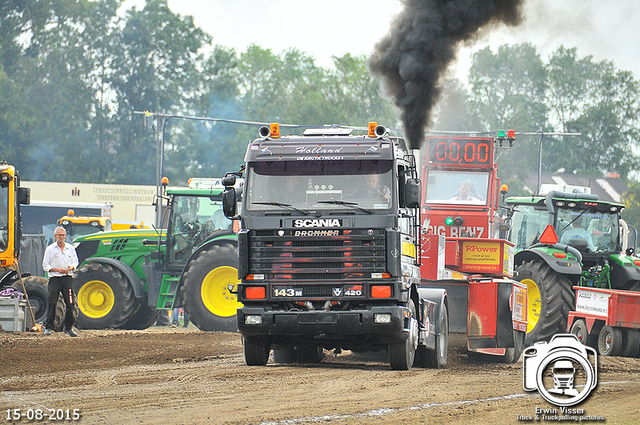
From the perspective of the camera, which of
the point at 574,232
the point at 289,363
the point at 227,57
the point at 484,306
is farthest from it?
the point at 227,57

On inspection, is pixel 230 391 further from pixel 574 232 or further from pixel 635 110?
pixel 635 110

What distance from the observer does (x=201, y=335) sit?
57.3 feet

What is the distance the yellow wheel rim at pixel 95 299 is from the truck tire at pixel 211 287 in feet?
7.33

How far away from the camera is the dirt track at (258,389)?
26.6ft

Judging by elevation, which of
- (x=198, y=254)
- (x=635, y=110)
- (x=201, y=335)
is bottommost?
(x=201, y=335)

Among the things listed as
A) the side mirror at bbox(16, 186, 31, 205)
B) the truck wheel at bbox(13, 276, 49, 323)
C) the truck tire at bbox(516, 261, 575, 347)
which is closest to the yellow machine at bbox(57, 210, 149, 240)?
the truck wheel at bbox(13, 276, 49, 323)

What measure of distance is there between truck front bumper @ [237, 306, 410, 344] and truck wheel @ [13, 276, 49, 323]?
805cm

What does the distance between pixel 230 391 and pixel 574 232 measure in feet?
36.7

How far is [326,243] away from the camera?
11.2m

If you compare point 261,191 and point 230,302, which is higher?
point 261,191

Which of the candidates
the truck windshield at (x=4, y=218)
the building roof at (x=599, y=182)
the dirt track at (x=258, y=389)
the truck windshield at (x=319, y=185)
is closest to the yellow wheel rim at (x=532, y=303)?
the dirt track at (x=258, y=389)

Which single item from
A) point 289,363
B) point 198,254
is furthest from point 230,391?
point 198,254

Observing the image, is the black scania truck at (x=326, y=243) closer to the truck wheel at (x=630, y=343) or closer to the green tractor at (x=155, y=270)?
the truck wheel at (x=630, y=343)

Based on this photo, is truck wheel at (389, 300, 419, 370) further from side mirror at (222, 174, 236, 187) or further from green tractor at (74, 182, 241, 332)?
green tractor at (74, 182, 241, 332)
